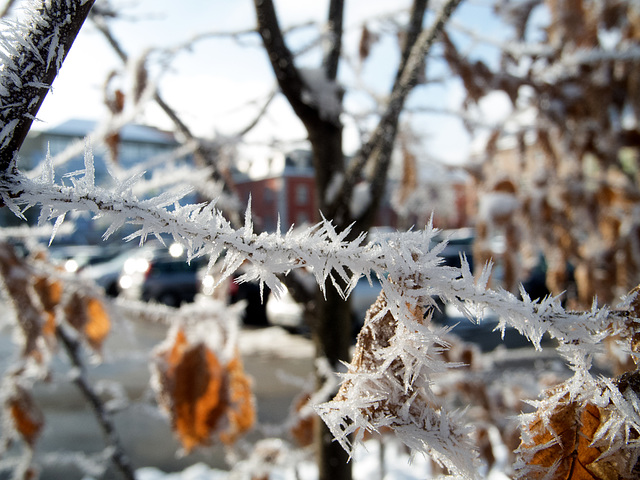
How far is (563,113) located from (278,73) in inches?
61.3

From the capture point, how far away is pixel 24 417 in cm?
172

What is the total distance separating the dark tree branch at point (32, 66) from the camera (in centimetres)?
39

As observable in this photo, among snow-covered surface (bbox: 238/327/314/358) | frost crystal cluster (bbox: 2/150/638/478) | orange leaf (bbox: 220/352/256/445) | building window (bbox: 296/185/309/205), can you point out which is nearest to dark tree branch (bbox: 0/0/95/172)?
frost crystal cluster (bbox: 2/150/638/478)

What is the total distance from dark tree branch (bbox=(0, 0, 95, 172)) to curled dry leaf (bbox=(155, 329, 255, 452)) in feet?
3.59

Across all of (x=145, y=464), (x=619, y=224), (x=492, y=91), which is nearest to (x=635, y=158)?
(x=619, y=224)

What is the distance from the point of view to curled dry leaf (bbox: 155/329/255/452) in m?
1.34

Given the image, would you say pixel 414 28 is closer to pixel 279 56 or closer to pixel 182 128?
pixel 279 56

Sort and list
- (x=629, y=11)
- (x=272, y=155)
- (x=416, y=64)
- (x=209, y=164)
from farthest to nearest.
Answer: (x=629, y=11) → (x=272, y=155) → (x=209, y=164) → (x=416, y=64)

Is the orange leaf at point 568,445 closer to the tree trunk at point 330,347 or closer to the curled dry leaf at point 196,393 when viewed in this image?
the tree trunk at point 330,347

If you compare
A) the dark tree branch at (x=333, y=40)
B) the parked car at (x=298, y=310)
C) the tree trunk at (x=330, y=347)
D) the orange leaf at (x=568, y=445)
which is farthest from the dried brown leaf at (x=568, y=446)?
the parked car at (x=298, y=310)

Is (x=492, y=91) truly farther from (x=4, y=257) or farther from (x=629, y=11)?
(x=4, y=257)

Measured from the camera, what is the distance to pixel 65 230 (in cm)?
129

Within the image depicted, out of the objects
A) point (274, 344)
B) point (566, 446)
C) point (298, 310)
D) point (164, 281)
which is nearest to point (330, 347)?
point (566, 446)

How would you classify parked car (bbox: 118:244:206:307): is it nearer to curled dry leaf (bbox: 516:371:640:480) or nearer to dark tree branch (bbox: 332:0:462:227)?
dark tree branch (bbox: 332:0:462:227)
